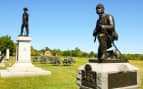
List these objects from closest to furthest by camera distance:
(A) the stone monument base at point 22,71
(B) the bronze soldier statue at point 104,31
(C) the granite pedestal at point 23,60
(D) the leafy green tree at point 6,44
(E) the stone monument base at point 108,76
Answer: (E) the stone monument base at point 108,76, (B) the bronze soldier statue at point 104,31, (A) the stone monument base at point 22,71, (C) the granite pedestal at point 23,60, (D) the leafy green tree at point 6,44

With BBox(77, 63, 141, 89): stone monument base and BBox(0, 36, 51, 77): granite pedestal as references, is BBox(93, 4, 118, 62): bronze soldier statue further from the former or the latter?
BBox(0, 36, 51, 77): granite pedestal

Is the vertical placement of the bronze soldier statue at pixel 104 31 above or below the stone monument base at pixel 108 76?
above

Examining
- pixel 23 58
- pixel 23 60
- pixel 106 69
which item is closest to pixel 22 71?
pixel 23 60

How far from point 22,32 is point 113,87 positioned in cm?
1284

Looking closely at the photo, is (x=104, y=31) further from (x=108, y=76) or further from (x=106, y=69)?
(x=108, y=76)

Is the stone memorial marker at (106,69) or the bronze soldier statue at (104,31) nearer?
the stone memorial marker at (106,69)

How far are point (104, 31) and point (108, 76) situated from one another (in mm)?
1507

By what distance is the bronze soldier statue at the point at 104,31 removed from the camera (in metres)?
7.67

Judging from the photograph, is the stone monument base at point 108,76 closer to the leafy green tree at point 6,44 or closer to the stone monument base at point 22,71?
the stone monument base at point 22,71

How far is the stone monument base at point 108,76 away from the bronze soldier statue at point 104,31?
46 cm

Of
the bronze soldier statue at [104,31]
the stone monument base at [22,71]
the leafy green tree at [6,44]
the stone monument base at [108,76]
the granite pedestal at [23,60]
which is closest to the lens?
the stone monument base at [108,76]

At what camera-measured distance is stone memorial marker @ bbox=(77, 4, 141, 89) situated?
7.14 m

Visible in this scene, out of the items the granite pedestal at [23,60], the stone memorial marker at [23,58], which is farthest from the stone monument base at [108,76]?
the stone memorial marker at [23,58]

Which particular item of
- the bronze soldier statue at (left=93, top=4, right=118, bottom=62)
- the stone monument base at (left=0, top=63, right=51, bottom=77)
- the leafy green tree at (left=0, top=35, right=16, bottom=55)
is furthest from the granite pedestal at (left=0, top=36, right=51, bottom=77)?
the leafy green tree at (left=0, top=35, right=16, bottom=55)
